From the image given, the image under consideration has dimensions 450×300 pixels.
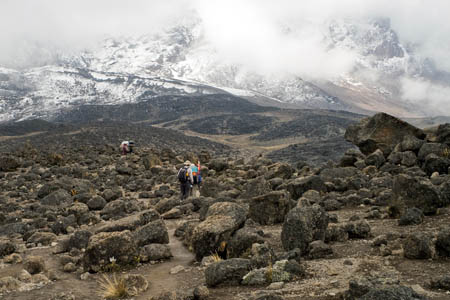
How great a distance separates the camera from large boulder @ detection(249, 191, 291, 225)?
1122cm

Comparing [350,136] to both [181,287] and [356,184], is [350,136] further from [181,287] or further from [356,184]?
[181,287]

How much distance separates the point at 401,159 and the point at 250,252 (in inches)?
418

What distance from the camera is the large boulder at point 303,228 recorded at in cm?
786

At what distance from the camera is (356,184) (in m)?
14.2

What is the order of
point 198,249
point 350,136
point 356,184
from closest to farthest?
point 198,249 < point 356,184 < point 350,136

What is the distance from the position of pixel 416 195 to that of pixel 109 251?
6491 mm

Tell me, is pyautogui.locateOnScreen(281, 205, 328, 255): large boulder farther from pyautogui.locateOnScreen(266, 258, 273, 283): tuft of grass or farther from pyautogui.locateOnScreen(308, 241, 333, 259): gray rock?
pyautogui.locateOnScreen(266, 258, 273, 283): tuft of grass

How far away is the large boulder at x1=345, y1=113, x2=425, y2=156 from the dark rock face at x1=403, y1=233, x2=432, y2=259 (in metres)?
12.8

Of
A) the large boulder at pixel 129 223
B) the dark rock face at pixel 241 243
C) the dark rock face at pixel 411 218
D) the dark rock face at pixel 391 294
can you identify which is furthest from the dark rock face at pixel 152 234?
the dark rock face at pixel 391 294

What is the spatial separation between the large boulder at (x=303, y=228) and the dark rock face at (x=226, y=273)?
1.28m

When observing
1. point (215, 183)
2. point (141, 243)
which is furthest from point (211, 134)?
point (141, 243)

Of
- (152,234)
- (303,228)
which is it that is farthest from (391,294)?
(152,234)

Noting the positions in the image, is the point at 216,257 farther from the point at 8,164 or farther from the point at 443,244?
the point at 8,164

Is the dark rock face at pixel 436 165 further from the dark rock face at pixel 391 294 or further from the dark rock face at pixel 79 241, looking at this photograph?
the dark rock face at pixel 79 241
